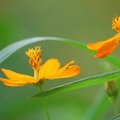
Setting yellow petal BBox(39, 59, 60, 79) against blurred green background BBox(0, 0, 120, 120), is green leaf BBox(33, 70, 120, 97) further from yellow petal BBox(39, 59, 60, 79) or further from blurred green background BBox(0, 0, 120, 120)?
blurred green background BBox(0, 0, 120, 120)

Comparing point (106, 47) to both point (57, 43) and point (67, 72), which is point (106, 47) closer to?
point (67, 72)

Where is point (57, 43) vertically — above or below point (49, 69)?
below

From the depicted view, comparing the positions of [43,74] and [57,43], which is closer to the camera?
[43,74]

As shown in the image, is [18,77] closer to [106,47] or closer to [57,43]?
[106,47]

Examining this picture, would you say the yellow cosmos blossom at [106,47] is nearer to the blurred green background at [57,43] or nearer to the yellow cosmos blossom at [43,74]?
the yellow cosmos blossom at [43,74]

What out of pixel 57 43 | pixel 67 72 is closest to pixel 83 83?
pixel 67 72

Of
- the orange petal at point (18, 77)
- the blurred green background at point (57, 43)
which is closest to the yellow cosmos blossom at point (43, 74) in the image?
the orange petal at point (18, 77)
